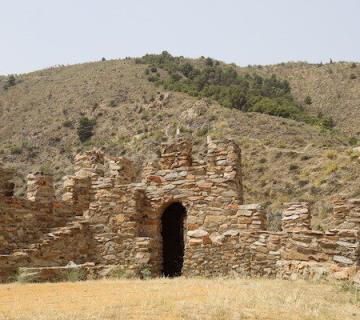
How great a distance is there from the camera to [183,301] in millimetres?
8875

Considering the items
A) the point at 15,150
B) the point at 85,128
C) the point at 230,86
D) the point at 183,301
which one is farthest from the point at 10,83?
the point at 183,301

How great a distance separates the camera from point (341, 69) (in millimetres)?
75125

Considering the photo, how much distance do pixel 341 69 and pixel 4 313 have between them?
72.5 meters

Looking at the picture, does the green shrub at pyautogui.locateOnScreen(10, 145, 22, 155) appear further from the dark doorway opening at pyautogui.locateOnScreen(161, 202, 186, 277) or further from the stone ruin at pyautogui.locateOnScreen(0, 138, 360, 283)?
the dark doorway opening at pyautogui.locateOnScreen(161, 202, 186, 277)

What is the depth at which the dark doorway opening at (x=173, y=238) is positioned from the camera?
663 inches

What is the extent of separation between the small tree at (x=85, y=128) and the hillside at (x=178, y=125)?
63cm

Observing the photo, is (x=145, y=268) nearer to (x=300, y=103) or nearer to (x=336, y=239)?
(x=336, y=239)

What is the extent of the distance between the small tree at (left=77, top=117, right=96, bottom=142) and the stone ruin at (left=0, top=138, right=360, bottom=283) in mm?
35614

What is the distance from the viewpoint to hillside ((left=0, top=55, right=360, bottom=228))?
33.8 meters

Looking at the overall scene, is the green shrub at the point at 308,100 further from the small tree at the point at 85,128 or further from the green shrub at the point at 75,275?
the green shrub at the point at 75,275

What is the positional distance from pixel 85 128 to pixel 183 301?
46.1 m

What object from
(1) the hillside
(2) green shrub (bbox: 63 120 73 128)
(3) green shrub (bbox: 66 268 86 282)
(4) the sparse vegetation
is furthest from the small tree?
(3) green shrub (bbox: 66 268 86 282)

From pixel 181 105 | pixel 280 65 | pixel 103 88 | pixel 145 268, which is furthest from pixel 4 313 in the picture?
pixel 280 65

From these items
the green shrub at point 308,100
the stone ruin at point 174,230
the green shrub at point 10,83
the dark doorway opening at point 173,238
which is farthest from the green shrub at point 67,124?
the dark doorway opening at point 173,238
